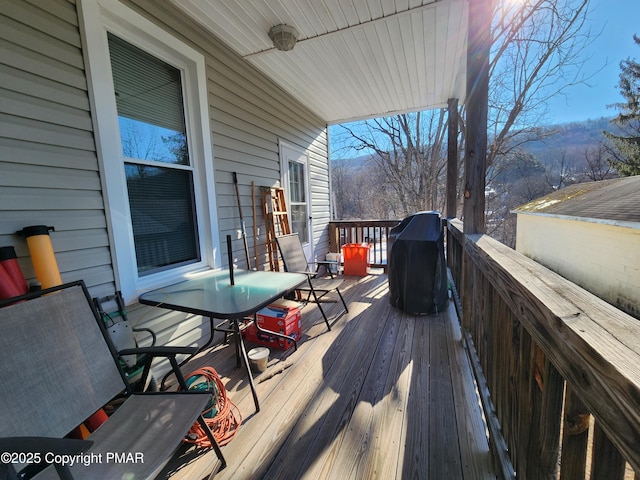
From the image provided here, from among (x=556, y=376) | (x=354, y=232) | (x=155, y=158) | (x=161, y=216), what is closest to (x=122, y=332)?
(x=161, y=216)

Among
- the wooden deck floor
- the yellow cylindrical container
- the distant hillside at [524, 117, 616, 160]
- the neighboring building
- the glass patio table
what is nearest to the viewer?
the wooden deck floor

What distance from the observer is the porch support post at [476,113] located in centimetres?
202

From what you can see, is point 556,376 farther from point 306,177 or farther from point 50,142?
point 306,177

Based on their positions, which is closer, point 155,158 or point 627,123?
point 155,158

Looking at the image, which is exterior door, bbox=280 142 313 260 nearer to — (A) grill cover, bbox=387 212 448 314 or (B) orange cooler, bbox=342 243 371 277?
(B) orange cooler, bbox=342 243 371 277

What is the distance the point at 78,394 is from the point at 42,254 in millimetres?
766

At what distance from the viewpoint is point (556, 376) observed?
2.46 ft

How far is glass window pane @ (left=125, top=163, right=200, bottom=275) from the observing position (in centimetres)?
210

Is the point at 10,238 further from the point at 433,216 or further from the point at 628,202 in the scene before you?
the point at 628,202

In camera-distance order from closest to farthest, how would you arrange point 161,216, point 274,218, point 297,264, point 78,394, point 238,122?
point 78,394 < point 161,216 < point 238,122 < point 297,264 < point 274,218

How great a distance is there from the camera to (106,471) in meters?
1.01

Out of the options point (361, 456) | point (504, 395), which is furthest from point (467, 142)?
point (361, 456)

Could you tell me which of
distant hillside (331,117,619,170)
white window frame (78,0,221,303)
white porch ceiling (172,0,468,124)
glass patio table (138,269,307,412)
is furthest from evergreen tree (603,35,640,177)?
white window frame (78,0,221,303)

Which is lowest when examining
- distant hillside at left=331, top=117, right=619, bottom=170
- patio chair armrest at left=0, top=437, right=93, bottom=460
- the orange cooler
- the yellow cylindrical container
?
the orange cooler
